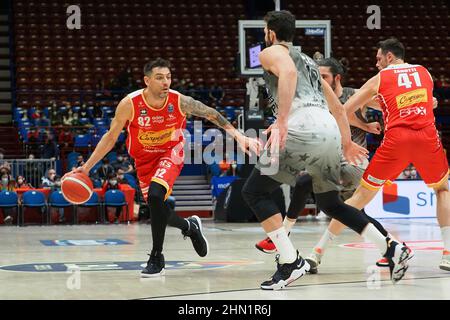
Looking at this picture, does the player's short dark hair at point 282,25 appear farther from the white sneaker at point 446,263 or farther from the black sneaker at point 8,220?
the black sneaker at point 8,220

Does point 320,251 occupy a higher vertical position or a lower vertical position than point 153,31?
lower

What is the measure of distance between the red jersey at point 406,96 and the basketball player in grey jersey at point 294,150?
867mm

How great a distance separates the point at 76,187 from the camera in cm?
684

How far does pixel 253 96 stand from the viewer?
16438 mm

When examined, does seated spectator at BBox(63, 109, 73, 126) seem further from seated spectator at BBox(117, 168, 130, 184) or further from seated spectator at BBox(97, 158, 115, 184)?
seated spectator at BBox(117, 168, 130, 184)

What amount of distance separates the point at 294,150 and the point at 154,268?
167cm

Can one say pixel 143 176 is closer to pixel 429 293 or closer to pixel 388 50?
pixel 388 50

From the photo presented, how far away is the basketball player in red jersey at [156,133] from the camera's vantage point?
262 inches

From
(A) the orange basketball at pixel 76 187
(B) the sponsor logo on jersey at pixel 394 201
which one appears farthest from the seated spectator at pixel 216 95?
(A) the orange basketball at pixel 76 187

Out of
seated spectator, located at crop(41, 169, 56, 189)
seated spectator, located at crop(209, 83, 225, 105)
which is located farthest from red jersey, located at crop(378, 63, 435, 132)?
seated spectator, located at crop(209, 83, 225, 105)

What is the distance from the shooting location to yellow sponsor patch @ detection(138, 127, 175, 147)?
22.7 ft

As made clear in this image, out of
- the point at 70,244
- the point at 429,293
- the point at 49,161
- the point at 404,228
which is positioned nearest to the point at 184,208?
the point at 49,161

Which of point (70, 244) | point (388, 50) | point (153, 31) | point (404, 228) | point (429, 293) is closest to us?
point (429, 293)
